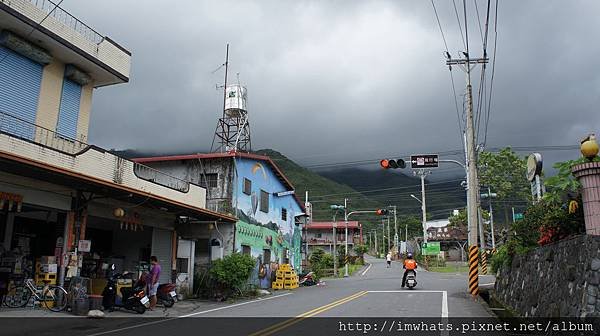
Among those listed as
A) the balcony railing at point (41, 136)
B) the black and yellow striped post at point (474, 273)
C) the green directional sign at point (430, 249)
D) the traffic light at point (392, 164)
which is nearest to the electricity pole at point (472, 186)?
the black and yellow striped post at point (474, 273)

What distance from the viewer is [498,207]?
189 ft

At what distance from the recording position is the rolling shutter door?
19.5 meters

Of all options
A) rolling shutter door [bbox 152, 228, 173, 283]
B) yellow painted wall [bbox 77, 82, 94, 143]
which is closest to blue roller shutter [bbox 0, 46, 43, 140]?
yellow painted wall [bbox 77, 82, 94, 143]

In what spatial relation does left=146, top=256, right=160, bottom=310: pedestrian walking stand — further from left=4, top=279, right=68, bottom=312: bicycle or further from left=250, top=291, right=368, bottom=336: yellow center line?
left=250, top=291, right=368, bottom=336: yellow center line

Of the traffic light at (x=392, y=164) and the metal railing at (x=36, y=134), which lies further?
the traffic light at (x=392, y=164)

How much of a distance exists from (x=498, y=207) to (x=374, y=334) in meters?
53.4

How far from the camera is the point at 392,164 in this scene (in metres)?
19.3

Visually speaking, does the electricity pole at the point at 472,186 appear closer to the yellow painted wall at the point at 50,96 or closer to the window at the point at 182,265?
the window at the point at 182,265

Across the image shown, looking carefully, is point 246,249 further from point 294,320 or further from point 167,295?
point 294,320

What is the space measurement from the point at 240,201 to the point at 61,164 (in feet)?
37.4

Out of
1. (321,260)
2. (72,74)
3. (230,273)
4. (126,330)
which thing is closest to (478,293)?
(230,273)

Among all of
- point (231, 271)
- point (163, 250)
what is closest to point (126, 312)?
point (231, 271)

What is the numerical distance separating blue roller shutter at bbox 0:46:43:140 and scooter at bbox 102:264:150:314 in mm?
5217

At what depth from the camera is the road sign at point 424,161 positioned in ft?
69.9
